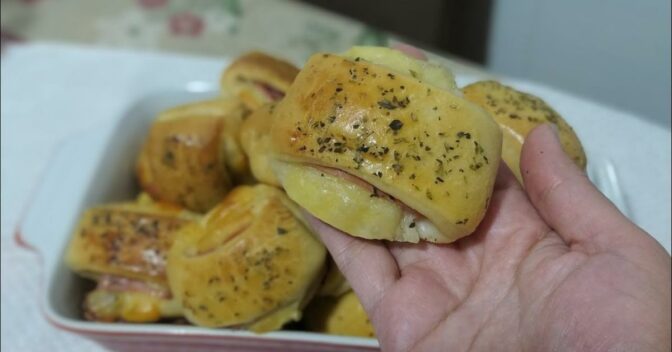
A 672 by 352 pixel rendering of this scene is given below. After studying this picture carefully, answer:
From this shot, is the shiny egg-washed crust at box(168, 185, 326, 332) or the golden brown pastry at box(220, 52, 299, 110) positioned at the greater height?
the golden brown pastry at box(220, 52, 299, 110)

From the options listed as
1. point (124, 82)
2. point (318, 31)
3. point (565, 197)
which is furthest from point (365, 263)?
point (318, 31)

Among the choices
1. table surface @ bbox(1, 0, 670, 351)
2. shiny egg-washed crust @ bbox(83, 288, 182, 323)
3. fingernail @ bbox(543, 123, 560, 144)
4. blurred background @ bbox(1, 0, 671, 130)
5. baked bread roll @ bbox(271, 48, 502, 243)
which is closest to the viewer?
baked bread roll @ bbox(271, 48, 502, 243)

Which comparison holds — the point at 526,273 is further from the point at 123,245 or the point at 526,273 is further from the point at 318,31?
the point at 318,31

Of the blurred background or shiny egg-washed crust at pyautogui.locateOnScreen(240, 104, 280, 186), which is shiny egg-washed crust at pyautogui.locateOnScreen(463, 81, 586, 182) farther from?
the blurred background

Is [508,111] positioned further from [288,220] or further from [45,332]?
[45,332]

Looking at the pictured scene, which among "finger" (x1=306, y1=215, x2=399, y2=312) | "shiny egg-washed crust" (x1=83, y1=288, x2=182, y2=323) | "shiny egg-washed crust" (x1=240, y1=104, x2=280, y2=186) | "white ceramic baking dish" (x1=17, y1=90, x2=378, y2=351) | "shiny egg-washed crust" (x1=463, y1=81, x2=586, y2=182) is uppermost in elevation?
"shiny egg-washed crust" (x1=463, y1=81, x2=586, y2=182)

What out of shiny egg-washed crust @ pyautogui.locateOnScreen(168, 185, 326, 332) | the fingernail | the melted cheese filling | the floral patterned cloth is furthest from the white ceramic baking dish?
the floral patterned cloth

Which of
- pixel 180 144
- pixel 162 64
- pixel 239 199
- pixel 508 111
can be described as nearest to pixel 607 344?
pixel 508 111
